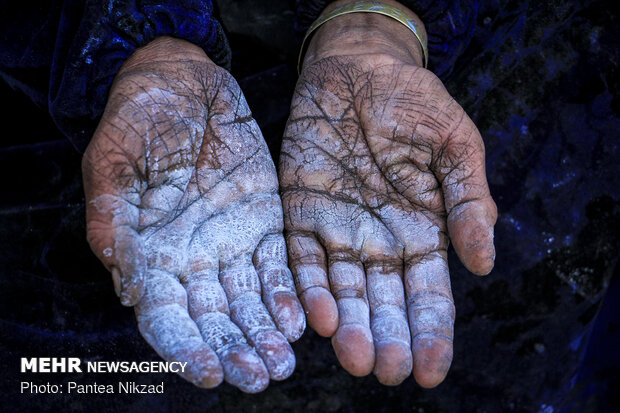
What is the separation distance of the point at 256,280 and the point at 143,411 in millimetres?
806

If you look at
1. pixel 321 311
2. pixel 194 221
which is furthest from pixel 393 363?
pixel 194 221

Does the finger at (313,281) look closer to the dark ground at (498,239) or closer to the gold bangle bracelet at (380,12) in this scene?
the dark ground at (498,239)

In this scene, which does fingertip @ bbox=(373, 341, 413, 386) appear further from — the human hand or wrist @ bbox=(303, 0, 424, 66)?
wrist @ bbox=(303, 0, 424, 66)

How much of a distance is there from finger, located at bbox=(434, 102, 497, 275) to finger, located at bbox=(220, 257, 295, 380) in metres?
0.51

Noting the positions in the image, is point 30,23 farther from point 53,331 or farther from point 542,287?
point 542,287

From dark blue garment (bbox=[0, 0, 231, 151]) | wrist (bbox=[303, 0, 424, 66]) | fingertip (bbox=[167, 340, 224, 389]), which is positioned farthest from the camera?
wrist (bbox=[303, 0, 424, 66])

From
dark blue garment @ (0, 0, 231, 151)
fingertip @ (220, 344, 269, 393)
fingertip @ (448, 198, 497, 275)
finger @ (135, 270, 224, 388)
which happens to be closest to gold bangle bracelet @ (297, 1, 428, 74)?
dark blue garment @ (0, 0, 231, 151)

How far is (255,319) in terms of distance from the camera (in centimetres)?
126

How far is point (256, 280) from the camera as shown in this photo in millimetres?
1360

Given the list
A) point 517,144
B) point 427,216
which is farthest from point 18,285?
point 517,144

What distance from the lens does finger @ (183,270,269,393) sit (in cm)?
114

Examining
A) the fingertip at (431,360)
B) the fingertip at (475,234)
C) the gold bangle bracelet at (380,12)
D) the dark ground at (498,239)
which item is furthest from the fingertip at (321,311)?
the gold bangle bracelet at (380,12)

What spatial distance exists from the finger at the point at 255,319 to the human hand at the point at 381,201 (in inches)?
4.8

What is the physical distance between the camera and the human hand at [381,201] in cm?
130
